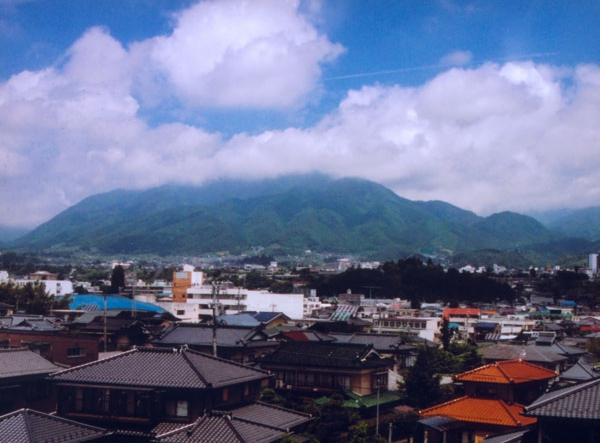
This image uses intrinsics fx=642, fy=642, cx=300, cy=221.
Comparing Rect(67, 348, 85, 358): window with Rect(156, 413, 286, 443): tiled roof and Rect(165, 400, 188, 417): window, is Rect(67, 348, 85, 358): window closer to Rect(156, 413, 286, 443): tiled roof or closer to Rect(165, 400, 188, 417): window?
Rect(165, 400, 188, 417): window

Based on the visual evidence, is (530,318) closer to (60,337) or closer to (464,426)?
(464,426)

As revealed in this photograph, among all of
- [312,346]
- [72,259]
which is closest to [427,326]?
[312,346]

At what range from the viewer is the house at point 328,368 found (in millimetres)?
28375

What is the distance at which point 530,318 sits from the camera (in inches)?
2509

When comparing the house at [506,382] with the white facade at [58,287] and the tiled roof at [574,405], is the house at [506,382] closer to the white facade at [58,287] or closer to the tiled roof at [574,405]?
the tiled roof at [574,405]

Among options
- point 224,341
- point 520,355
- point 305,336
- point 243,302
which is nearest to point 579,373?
point 520,355

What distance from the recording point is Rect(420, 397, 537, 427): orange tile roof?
20938mm

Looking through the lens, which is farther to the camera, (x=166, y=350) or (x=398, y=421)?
(x=398, y=421)

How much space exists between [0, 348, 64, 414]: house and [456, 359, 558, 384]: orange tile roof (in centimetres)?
1396

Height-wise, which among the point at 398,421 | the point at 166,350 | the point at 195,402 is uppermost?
the point at 166,350

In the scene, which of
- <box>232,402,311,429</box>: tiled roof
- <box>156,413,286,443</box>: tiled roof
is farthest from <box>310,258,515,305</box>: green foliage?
<box>156,413,286,443</box>: tiled roof

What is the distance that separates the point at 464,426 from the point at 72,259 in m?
192

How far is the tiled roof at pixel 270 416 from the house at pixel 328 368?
29.4 feet

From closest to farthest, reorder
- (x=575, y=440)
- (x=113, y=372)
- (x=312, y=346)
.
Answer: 1. (x=575, y=440)
2. (x=113, y=372)
3. (x=312, y=346)
